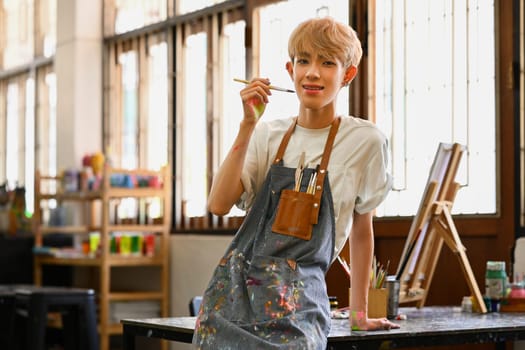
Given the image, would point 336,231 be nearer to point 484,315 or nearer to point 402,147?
point 484,315

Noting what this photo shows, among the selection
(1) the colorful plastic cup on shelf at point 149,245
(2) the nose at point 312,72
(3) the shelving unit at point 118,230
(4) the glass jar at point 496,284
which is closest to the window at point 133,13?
(3) the shelving unit at point 118,230

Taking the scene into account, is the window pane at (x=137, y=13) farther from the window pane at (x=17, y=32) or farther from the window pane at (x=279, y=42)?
the window pane at (x=17, y=32)

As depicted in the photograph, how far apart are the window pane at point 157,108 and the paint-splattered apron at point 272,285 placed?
4604 millimetres

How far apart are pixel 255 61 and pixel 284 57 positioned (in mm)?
253

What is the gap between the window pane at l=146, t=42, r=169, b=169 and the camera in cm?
691

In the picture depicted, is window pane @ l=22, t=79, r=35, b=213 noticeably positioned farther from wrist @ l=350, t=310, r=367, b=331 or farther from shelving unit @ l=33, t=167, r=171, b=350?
wrist @ l=350, t=310, r=367, b=331

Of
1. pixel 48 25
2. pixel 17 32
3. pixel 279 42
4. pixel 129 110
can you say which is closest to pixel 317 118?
pixel 279 42

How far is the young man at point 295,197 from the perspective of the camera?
2.19 meters

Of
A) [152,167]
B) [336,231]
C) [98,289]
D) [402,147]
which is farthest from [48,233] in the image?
[336,231]

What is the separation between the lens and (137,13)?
23.9 feet

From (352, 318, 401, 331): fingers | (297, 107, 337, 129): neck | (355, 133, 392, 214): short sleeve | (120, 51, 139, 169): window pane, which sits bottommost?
(352, 318, 401, 331): fingers

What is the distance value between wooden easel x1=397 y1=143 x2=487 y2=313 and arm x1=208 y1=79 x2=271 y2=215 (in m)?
1.33

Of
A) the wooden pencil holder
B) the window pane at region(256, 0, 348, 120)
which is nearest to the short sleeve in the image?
the wooden pencil holder

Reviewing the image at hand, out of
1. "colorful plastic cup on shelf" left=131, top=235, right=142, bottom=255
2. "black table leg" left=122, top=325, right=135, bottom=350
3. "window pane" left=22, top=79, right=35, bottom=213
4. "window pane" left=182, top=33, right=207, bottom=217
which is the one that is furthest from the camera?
"window pane" left=22, top=79, right=35, bottom=213
